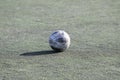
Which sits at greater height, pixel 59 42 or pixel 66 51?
pixel 59 42

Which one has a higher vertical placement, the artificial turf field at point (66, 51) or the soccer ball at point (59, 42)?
the soccer ball at point (59, 42)

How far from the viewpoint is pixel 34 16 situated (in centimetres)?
1225

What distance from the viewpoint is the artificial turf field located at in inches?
272

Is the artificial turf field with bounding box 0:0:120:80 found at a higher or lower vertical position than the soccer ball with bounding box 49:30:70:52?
lower

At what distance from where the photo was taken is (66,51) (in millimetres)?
8227

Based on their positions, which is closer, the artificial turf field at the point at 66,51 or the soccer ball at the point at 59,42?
the artificial turf field at the point at 66,51

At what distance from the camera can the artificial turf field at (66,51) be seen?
6.91 metres

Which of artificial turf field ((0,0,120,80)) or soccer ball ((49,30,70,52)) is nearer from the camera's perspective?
artificial turf field ((0,0,120,80))

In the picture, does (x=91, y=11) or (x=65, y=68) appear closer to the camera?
(x=65, y=68)

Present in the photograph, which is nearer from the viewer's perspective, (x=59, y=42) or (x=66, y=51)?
(x=59, y=42)

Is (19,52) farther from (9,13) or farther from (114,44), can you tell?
(9,13)

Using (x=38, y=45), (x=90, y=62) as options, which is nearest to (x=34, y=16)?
(x=38, y=45)

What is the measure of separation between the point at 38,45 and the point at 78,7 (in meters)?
5.57

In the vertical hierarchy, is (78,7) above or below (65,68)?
below
